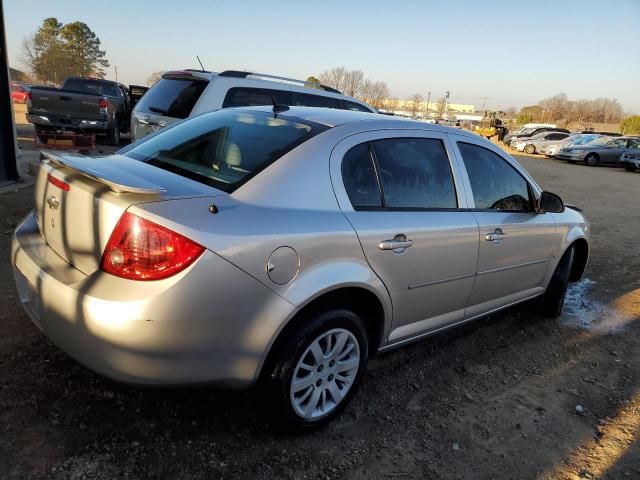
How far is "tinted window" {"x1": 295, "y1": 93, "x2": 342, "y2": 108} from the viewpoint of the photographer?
7.31 meters

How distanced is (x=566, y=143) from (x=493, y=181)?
2605 centimetres

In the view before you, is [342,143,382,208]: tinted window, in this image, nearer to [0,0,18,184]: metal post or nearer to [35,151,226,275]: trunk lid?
[35,151,226,275]: trunk lid

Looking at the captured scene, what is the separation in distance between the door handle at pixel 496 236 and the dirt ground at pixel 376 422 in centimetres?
96

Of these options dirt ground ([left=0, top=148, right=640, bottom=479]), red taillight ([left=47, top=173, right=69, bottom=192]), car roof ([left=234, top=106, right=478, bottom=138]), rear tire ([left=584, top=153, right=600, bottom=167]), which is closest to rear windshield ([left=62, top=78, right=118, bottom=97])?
dirt ground ([left=0, top=148, right=640, bottom=479])

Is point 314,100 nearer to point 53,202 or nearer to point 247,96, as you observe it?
point 247,96

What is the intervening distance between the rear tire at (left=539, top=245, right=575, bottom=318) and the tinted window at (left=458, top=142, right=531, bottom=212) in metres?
0.99

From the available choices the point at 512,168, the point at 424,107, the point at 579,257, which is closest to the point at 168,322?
the point at 512,168

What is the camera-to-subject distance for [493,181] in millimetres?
3684

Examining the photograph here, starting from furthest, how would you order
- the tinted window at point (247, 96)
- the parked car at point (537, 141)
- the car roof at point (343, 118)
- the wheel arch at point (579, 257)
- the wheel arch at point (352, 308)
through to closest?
the parked car at point (537, 141) → the tinted window at point (247, 96) → the wheel arch at point (579, 257) → the car roof at point (343, 118) → the wheel arch at point (352, 308)

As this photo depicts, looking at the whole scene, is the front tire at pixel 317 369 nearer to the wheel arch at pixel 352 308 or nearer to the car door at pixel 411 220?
the wheel arch at pixel 352 308

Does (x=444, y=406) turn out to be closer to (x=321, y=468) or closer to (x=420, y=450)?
(x=420, y=450)

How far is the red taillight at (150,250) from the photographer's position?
204cm

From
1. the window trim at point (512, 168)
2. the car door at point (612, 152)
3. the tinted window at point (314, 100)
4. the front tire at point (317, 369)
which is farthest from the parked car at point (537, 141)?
the front tire at point (317, 369)

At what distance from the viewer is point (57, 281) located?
225 cm
